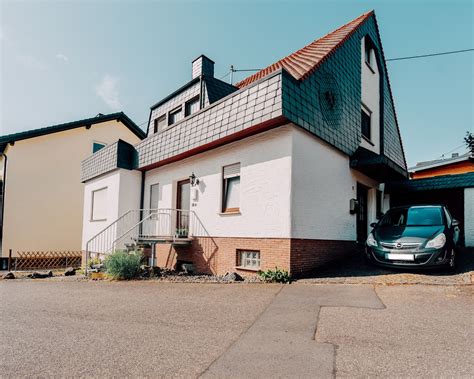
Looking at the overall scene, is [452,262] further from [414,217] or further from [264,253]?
[264,253]

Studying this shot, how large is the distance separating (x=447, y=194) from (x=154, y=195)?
1181 centimetres

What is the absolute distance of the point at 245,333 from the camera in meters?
4.18

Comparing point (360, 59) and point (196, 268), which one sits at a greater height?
point (360, 59)

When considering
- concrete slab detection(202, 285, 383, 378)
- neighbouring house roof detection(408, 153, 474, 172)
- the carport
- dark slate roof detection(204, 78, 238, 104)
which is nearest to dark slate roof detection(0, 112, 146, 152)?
dark slate roof detection(204, 78, 238, 104)

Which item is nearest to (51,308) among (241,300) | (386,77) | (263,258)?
(241,300)

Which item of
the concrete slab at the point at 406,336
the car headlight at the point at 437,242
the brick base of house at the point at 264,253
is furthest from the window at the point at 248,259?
the car headlight at the point at 437,242

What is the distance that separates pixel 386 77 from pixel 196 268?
1263cm

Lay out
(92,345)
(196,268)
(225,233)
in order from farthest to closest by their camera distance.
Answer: (196,268) < (225,233) < (92,345)

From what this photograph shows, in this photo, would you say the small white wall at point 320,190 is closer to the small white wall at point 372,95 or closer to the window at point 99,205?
the small white wall at point 372,95

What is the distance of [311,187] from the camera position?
28.3ft

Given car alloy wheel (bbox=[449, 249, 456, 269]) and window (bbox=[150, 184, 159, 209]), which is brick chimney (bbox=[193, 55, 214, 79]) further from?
car alloy wheel (bbox=[449, 249, 456, 269])

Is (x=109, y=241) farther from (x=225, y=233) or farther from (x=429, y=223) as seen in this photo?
(x=429, y=223)

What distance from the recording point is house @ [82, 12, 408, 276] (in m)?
8.12

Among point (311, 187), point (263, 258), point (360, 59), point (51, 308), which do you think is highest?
point (360, 59)
